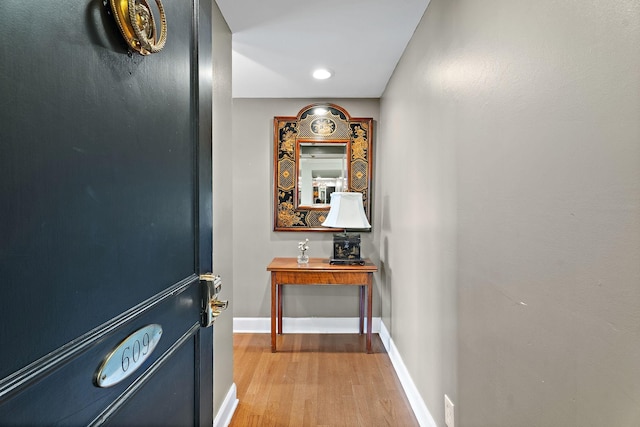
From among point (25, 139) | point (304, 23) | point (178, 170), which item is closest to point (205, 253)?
point (178, 170)

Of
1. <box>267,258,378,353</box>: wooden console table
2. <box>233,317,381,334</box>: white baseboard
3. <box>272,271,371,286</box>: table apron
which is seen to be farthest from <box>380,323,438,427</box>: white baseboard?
<box>272,271,371,286</box>: table apron

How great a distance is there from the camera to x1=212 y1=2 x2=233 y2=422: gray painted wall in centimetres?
169

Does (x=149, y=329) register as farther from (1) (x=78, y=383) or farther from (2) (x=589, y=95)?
(2) (x=589, y=95)

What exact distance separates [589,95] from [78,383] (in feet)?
3.44

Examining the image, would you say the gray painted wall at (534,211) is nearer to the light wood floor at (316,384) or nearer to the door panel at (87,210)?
the light wood floor at (316,384)

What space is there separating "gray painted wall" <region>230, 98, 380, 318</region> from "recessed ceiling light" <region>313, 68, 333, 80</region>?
607 millimetres

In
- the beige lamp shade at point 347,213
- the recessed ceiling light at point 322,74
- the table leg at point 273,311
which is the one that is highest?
the recessed ceiling light at point 322,74

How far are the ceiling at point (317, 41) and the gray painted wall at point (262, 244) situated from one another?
48 cm

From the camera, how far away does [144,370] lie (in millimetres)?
611

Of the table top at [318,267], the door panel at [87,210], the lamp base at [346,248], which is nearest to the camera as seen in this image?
the door panel at [87,210]

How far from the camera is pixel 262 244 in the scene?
3178mm

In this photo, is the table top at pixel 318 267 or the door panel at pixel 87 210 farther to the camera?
the table top at pixel 318 267

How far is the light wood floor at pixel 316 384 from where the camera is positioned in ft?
6.17

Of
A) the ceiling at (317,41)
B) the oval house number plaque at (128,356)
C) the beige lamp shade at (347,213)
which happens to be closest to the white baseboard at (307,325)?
the beige lamp shade at (347,213)
